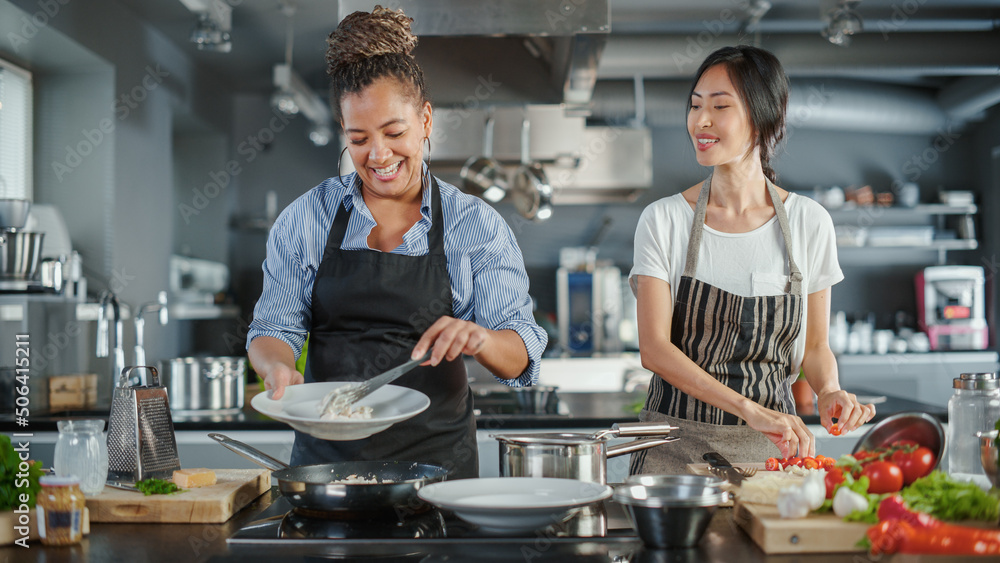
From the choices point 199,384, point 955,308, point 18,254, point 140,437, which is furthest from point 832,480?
point 955,308

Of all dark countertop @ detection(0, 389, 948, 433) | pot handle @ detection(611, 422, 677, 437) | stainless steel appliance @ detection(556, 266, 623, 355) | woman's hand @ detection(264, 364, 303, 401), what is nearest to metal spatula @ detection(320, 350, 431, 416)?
woman's hand @ detection(264, 364, 303, 401)

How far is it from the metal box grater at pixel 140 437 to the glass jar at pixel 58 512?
0.23 meters

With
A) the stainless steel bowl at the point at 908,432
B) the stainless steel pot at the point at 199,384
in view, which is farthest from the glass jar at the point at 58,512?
the stainless steel pot at the point at 199,384

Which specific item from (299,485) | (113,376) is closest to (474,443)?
(299,485)

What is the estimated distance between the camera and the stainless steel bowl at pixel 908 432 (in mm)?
1223

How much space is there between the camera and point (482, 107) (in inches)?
184

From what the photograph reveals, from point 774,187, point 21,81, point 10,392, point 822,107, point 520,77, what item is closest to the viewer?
point 774,187

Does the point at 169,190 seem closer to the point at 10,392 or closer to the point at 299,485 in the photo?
the point at 10,392

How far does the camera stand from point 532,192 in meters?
4.26

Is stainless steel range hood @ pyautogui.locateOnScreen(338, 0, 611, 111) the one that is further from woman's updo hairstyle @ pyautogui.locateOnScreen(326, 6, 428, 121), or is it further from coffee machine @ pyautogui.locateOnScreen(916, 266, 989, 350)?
coffee machine @ pyautogui.locateOnScreen(916, 266, 989, 350)

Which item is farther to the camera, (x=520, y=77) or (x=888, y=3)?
(x=888, y=3)

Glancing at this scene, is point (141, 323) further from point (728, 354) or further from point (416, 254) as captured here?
point (728, 354)

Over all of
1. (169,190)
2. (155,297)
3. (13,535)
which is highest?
(169,190)

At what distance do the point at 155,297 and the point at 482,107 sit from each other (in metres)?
2.37
